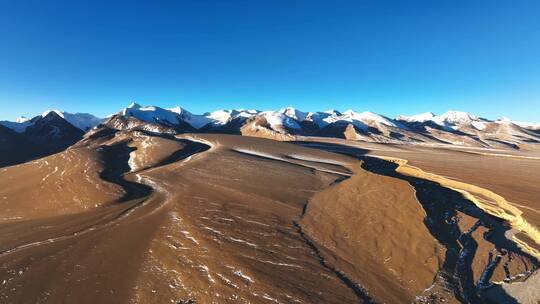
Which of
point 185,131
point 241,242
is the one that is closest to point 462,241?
point 241,242

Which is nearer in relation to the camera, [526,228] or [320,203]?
[526,228]

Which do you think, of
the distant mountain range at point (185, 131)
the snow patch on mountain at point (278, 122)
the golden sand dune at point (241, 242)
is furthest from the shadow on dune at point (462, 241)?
the snow patch on mountain at point (278, 122)

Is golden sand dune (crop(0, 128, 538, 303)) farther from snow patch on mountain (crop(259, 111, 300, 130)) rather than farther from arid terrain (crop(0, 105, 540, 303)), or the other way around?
snow patch on mountain (crop(259, 111, 300, 130))

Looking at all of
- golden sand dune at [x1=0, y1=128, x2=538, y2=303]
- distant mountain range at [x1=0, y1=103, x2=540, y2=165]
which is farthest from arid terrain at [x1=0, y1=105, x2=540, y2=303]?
distant mountain range at [x1=0, y1=103, x2=540, y2=165]

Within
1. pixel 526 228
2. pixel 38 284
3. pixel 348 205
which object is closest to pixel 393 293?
pixel 348 205

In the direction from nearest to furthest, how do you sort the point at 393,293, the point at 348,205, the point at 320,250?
the point at 393,293 → the point at 320,250 → the point at 348,205

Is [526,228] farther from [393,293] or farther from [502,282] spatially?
[393,293]
